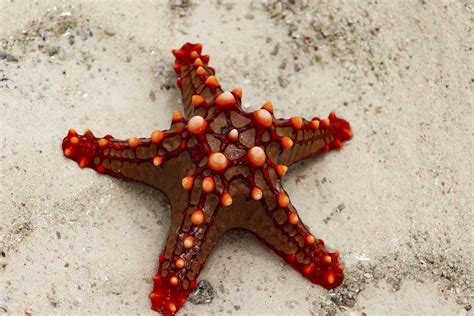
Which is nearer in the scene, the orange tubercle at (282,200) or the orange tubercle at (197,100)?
the orange tubercle at (282,200)

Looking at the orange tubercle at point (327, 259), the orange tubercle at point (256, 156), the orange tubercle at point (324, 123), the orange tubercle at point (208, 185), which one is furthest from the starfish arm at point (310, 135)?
the orange tubercle at point (327, 259)

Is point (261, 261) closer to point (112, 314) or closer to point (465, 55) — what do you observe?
point (112, 314)

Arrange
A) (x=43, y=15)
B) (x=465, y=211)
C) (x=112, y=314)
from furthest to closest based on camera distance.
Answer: (x=43, y=15) → (x=465, y=211) → (x=112, y=314)

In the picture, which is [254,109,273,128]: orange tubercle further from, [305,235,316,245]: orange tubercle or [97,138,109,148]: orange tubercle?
[97,138,109,148]: orange tubercle

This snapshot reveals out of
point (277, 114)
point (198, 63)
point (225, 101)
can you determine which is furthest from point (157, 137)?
point (277, 114)

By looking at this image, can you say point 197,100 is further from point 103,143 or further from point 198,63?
point 103,143

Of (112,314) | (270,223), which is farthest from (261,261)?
(112,314)

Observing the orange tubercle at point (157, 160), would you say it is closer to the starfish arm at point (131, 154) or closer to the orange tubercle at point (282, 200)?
the starfish arm at point (131, 154)
